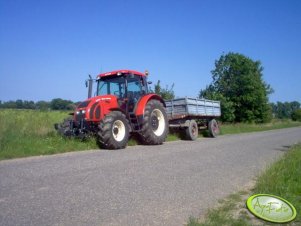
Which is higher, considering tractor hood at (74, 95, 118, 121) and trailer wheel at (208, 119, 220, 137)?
tractor hood at (74, 95, 118, 121)

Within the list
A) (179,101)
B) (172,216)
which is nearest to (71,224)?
(172,216)

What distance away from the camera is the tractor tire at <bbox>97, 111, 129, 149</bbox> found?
10656 mm

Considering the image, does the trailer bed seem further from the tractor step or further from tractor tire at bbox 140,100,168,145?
the tractor step

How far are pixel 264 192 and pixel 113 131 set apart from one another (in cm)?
653

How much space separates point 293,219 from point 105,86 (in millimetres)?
9758

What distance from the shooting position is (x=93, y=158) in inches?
337

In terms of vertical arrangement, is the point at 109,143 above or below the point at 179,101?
below

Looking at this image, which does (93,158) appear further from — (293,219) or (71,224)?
(293,219)

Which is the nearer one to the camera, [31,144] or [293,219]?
[293,219]

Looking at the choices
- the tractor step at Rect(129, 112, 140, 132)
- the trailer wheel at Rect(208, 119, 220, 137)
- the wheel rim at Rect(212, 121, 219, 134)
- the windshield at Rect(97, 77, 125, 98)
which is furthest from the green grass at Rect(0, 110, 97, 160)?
the wheel rim at Rect(212, 121, 219, 134)

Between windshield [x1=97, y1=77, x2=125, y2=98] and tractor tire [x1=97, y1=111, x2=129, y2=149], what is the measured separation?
1.51 m

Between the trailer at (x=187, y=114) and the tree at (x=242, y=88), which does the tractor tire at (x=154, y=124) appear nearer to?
the trailer at (x=187, y=114)

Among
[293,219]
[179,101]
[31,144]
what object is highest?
[179,101]

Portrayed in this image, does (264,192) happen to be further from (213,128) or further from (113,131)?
(213,128)
